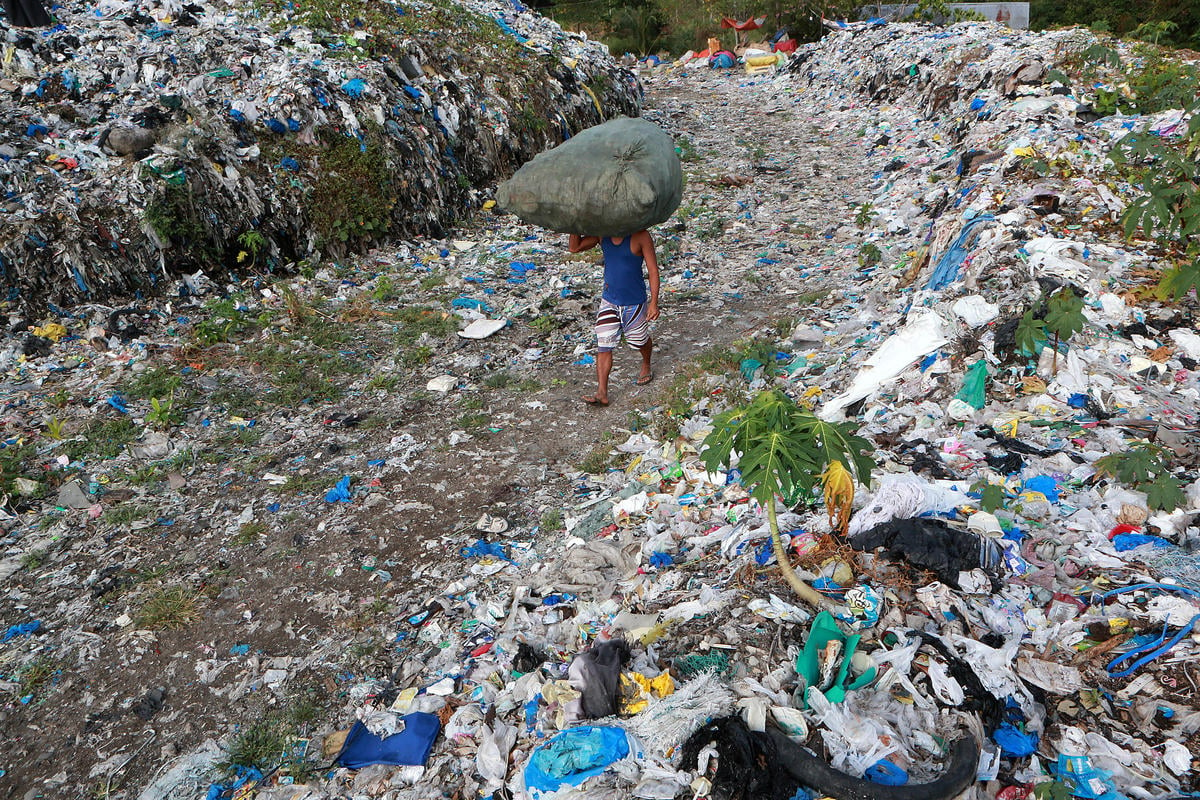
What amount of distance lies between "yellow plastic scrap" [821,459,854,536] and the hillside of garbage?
0.27 ft

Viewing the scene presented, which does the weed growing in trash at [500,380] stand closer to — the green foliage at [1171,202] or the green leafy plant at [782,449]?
the green leafy plant at [782,449]

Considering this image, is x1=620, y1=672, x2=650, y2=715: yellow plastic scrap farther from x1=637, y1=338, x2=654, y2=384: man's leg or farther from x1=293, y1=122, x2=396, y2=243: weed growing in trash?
x1=293, y1=122, x2=396, y2=243: weed growing in trash

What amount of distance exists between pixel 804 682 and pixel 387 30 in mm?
8980

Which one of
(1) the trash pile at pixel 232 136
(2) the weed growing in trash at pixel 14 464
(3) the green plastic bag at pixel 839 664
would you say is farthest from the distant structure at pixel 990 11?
(2) the weed growing in trash at pixel 14 464

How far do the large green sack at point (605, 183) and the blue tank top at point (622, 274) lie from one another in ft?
0.51

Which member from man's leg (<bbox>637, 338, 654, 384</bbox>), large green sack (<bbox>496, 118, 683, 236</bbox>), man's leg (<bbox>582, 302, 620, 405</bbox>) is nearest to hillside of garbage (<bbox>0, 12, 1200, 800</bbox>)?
man's leg (<bbox>637, 338, 654, 384</bbox>)

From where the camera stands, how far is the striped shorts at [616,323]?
4.52 metres

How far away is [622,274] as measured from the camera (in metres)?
4.39

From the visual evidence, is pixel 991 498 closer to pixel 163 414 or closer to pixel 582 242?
pixel 582 242

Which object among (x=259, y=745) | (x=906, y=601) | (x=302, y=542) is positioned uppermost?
(x=906, y=601)

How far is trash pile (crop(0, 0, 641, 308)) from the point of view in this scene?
18.7ft

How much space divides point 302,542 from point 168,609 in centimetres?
63

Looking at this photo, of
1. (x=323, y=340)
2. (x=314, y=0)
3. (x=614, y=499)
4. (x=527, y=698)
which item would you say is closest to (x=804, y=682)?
(x=527, y=698)

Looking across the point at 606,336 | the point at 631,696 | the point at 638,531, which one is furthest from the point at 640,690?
the point at 606,336
